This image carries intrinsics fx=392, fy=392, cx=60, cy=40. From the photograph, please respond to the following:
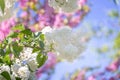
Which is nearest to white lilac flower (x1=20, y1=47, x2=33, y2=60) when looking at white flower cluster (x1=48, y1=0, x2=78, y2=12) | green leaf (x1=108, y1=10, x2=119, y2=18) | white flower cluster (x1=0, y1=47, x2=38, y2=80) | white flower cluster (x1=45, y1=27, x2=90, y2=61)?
white flower cluster (x1=0, y1=47, x2=38, y2=80)

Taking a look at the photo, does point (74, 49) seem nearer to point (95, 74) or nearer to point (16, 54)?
point (16, 54)

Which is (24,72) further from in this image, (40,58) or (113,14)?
(113,14)

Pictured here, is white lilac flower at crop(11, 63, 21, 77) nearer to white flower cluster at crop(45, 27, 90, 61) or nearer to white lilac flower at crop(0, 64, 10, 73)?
white lilac flower at crop(0, 64, 10, 73)

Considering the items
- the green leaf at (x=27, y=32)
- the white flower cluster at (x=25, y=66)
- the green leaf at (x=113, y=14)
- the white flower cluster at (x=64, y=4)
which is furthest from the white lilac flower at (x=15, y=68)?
the green leaf at (x=113, y=14)

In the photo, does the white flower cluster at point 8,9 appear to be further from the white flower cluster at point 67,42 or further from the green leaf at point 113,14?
the green leaf at point 113,14

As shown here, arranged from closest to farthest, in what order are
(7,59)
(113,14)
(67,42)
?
(67,42)
(7,59)
(113,14)

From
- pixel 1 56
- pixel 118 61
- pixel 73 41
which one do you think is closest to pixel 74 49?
pixel 73 41

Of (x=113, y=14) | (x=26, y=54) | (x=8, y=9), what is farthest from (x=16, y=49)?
(x=113, y=14)
